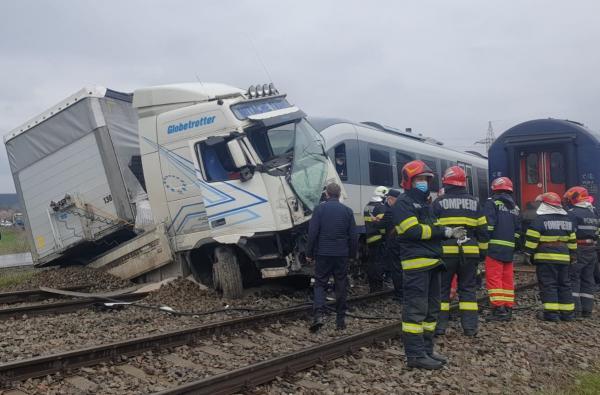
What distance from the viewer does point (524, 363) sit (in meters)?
5.90

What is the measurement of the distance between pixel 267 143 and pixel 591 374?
17.7 ft

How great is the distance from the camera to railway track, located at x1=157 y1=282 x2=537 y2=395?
4484 millimetres

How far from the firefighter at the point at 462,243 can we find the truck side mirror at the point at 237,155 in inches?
115

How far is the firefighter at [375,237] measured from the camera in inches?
359

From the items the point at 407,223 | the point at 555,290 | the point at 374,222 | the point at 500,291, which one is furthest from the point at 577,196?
the point at 407,223

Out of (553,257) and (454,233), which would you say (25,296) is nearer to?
(454,233)

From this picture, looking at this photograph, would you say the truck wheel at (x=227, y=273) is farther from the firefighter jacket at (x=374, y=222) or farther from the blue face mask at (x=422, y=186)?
the blue face mask at (x=422, y=186)

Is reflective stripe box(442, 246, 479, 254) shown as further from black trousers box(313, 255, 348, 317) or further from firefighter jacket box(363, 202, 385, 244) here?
firefighter jacket box(363, 202, 385, 244)

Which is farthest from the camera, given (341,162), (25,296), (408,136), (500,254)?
(408,136)

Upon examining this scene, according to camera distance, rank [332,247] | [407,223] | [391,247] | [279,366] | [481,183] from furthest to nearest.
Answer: [481,183] → [391,247] → [332,247] → [407,223] → [279,366]

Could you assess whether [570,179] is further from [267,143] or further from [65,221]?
[65,221]

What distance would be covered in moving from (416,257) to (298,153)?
3685 mm

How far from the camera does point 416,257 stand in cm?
563

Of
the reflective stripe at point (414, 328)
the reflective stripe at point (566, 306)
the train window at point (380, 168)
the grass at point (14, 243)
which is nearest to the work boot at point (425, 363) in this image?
the reflective stripe at point (414, 328)
